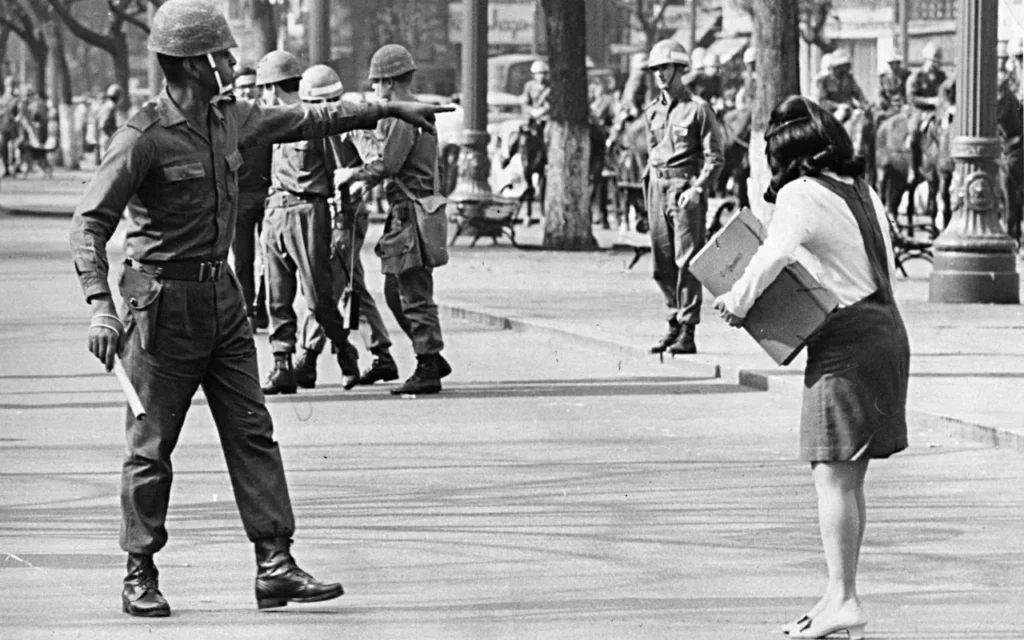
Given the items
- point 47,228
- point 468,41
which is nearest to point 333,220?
point 468,41

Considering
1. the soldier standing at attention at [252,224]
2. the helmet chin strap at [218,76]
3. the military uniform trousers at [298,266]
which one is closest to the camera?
the helmet chin strap at [218,76]

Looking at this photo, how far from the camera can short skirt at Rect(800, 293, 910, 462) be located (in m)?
7.33

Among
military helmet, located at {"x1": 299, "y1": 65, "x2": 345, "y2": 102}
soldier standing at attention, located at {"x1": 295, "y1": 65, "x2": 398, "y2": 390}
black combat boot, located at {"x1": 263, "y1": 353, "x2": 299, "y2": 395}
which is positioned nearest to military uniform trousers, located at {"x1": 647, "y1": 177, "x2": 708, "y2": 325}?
soldier standing at attention, located at {"x1": 295, "y1": 65, "x2": 398, "y2": 390}

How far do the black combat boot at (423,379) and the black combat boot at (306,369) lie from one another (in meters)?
0.61

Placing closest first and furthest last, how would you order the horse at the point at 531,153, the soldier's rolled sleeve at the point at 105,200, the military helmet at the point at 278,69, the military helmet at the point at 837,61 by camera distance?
the soldier's rolled sleeve at the point at 105,200
the military helmet at the point at 278,69
the military helmet at the point at 837,61
the horse at the point at 531,153

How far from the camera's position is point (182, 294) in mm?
7809

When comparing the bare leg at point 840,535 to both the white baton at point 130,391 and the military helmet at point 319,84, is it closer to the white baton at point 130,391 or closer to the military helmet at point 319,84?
the white baton at point 130,391

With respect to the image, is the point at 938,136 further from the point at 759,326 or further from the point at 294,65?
the point at 759,326

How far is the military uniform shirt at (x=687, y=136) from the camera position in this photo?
1563cm

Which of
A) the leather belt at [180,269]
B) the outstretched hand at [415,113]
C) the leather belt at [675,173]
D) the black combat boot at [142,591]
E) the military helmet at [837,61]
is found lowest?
the black combat boot at [142,591]

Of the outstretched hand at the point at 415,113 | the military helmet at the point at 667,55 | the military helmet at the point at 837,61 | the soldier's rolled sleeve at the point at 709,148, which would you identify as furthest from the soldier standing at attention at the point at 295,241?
the military helmet at the point at 837,61

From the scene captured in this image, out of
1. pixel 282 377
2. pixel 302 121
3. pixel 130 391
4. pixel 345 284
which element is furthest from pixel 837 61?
pixel 130 391

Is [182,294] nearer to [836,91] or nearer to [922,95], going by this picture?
[922,95]

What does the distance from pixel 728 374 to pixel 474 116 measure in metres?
13.9
